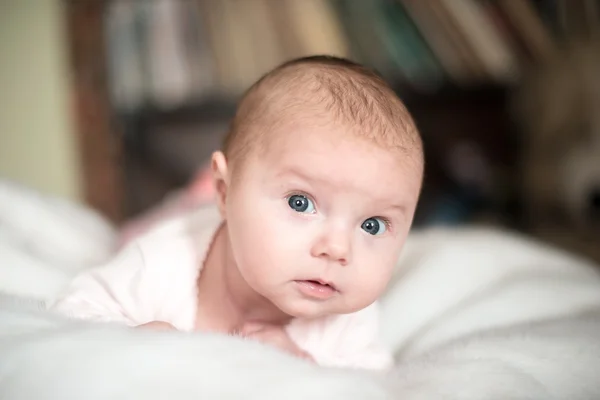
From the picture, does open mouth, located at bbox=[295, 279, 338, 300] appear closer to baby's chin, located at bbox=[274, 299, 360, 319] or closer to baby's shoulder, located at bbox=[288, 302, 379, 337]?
baby's chin, located at bbox=[274, 299, 360, 319]

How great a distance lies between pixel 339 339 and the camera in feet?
2.72

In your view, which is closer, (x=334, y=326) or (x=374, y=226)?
(x=374, y=226)

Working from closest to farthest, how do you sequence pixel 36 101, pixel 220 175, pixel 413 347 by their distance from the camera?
1. pixel 220 175
2. pixel 413 347
3. pixel 36 101

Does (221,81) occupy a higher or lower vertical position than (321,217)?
higher

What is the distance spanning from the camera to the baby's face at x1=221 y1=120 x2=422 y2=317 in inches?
25.0

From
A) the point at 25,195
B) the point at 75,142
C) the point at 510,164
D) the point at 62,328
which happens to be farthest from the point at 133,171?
the point at 62,328

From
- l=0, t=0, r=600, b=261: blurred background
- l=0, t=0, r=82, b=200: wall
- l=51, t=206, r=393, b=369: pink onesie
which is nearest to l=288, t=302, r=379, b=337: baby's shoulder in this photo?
l=51, t=206, r=393, b=369: pink onesie

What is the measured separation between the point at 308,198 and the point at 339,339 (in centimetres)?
26

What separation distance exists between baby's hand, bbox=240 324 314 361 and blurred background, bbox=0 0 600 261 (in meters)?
1.19

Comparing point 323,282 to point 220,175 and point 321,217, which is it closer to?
point 321,217

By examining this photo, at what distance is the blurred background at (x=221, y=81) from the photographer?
1956mm

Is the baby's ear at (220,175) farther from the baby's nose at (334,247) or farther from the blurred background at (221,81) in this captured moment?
the blurred background at (221,81)

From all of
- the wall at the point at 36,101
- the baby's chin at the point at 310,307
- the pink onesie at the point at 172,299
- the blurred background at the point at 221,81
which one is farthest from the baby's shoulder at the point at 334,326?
the wall at the point at 36,101

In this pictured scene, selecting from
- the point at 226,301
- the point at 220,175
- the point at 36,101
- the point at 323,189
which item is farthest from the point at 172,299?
the point at 36,101
